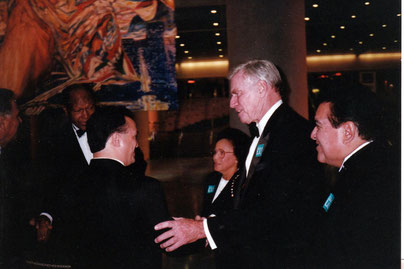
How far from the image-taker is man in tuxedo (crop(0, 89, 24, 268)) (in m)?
2.17

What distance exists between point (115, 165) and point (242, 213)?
0.70 metres

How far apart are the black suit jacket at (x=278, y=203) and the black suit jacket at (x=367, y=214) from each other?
0.82 ft

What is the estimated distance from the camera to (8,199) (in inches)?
99.3

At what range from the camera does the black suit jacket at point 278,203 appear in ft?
6.15

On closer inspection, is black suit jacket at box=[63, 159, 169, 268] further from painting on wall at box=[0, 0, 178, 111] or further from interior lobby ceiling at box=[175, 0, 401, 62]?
interior lobby ceiling at box=[175, 0, 401, 62]

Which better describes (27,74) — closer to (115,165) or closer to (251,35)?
(251,35)

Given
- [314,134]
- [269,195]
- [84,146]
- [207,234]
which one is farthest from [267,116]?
[84,146]

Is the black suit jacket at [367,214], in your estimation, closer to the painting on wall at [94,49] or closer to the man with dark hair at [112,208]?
the man with dark hair at [112,208]

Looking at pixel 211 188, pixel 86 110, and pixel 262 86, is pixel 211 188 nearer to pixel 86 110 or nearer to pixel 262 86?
pixel 262 86

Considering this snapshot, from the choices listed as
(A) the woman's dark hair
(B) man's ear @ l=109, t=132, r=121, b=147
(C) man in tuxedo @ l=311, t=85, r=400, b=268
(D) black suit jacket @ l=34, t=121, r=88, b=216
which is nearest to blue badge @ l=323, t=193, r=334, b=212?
(C) man in tuxedo @ l=311, t=85, r=400, b=268

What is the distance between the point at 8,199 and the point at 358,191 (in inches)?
81.5

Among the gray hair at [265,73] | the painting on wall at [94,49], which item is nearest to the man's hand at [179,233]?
the gray hair at [265,73]

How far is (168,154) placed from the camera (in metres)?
14.8

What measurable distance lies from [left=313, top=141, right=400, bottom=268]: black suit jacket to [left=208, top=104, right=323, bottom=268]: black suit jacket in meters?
0.25
